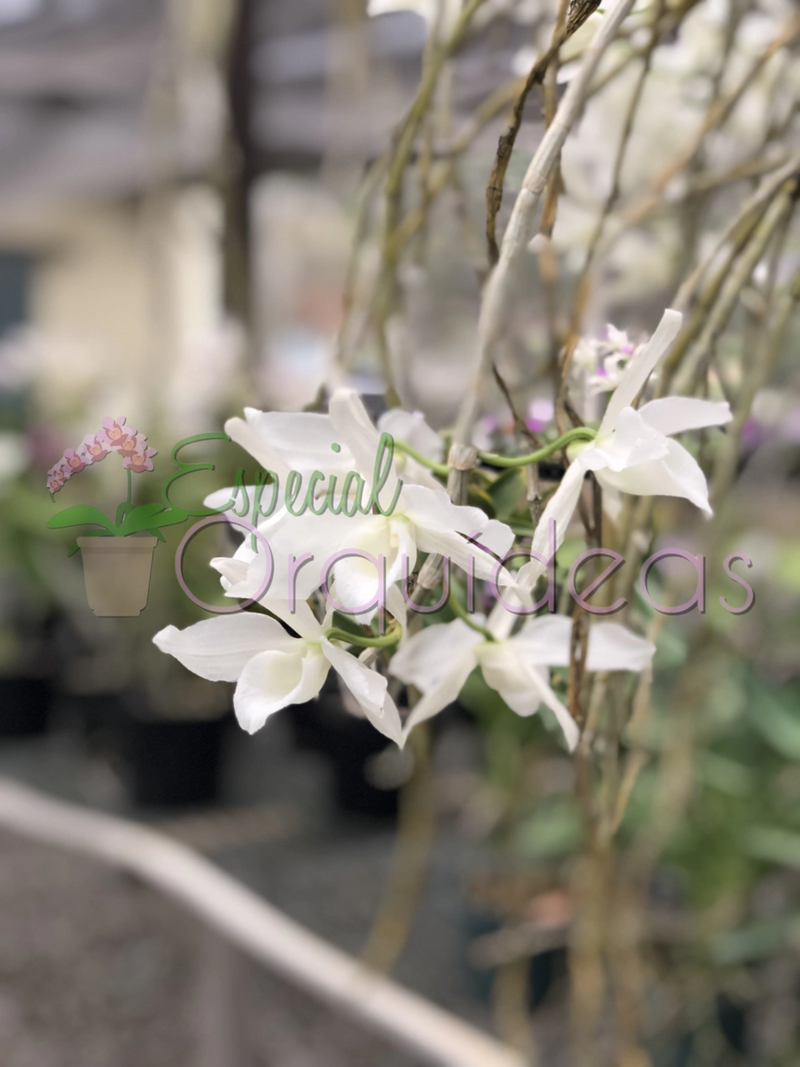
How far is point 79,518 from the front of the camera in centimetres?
19

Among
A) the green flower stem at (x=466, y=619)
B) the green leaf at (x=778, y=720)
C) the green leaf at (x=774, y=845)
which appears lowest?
the green leaf at (x=774, y=845)

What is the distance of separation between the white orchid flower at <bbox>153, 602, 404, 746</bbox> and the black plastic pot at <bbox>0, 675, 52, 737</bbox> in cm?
106

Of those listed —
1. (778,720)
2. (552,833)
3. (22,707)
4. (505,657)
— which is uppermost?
(505,657)

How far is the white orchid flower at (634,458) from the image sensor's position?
175 mm

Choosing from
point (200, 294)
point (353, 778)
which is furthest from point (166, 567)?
point (200, 294)

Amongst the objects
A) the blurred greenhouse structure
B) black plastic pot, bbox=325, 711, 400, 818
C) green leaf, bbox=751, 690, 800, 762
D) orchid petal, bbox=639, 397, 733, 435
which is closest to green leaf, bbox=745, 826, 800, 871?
the blurred greenhouse structure

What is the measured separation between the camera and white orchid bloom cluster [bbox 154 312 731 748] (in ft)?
0.56

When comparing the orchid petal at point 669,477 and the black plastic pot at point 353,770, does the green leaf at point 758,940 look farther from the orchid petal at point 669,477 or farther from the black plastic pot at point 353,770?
the orchid petal at point 669,477

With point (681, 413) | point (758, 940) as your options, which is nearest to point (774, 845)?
point (758, 940)

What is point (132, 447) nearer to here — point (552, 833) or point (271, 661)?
point (271, 661)

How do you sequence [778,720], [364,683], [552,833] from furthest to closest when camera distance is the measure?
[552,833] < [778,720] < [364,683]

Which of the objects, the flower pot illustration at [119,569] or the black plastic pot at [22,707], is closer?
the flower pot illustration at [119,569]

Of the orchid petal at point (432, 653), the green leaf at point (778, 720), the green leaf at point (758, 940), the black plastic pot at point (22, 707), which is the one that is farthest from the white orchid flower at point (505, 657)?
the black plastic pot at point (22, 707)

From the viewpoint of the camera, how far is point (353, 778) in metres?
0.95
